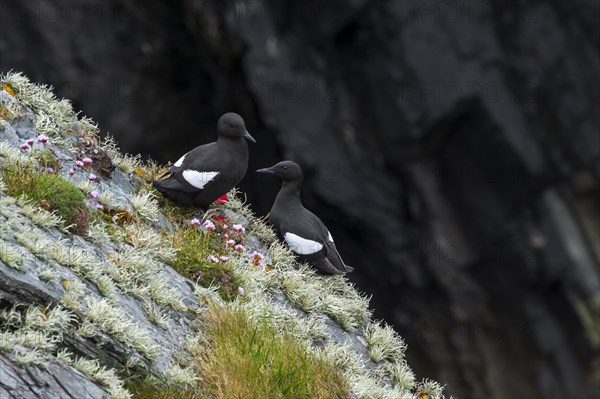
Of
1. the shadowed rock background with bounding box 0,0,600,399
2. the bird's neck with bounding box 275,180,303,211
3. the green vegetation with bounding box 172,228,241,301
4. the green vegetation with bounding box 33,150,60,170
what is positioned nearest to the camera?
the green vegetation with bounding box 172,228,241,301

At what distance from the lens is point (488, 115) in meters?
28.6

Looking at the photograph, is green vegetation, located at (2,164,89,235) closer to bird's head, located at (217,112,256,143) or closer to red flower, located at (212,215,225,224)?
red flower, located at (212,215,225,224)

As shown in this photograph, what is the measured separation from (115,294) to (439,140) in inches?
905

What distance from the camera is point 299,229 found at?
11148 mm

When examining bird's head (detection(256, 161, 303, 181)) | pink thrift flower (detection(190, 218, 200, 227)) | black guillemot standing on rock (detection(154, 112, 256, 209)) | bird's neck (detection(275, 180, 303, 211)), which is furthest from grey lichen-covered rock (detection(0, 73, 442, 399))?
bird's head (detection(256, 161, 303, 181))

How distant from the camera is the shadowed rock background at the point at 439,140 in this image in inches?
1125

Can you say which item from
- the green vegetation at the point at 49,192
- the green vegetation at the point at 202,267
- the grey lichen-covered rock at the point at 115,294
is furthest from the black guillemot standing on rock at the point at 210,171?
the green vegetation at the point at 49,192

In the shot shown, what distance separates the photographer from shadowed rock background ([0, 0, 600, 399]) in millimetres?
28562

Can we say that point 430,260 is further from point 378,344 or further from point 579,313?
point 378,344

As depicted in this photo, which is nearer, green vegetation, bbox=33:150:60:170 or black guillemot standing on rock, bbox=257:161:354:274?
green vegetation, bbox=33:150:60:170

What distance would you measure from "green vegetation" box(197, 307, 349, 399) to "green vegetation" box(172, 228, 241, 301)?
35.1 inches

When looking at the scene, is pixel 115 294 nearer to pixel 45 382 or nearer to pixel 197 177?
pixel 45 382

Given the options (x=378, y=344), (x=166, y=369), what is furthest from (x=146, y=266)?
(x=378, y=344)

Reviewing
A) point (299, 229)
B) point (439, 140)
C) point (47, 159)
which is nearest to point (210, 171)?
point (299, 229)
